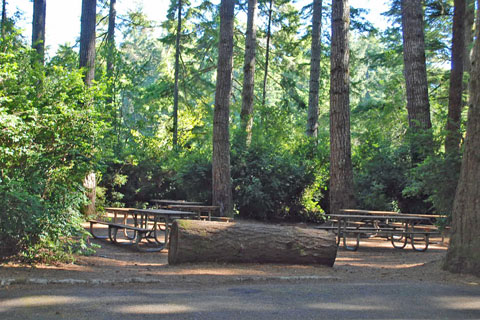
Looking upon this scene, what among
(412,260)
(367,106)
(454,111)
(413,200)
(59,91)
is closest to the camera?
(59,91)

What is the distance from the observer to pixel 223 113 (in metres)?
15.9

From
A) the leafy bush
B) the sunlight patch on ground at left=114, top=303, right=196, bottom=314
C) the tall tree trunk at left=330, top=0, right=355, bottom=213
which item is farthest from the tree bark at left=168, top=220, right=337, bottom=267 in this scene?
the leafy bush

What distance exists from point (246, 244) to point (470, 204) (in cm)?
365

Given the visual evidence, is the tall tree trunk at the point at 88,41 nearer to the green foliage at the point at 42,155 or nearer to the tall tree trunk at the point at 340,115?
the green foliage at the point at 42,155

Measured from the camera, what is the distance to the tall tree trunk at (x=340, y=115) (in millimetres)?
15406

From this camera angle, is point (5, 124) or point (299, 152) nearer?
point (5, 124)

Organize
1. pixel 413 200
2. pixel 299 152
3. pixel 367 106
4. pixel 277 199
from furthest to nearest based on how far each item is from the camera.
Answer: pixel 367 106 < pixel 299 152 < pixel 277 199 < pixel 413 200

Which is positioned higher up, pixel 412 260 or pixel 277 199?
Answer: pixel 277 199

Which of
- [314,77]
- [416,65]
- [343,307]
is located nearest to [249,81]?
[314,77]

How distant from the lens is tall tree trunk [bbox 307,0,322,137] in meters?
25.0

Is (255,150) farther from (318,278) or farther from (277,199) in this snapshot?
(318,278)

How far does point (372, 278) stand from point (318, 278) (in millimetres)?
1004

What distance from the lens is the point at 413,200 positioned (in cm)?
1756

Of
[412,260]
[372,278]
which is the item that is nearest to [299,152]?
[412,260]
